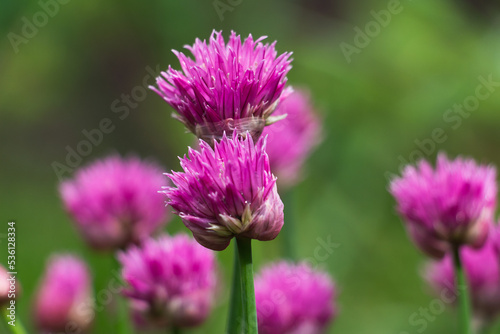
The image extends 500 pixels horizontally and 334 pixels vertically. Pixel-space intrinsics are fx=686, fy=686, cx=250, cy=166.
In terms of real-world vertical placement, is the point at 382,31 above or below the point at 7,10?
above

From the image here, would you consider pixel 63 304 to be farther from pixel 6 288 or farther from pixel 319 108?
pixel 319 108

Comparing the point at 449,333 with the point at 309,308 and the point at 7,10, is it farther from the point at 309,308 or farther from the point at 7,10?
the point at 7,10

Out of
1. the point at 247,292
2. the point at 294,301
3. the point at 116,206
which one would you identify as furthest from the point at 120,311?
the point at 247,292

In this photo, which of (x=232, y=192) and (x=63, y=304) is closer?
(x=232, y=192)

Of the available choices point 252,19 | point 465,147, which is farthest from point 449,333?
point 252,19

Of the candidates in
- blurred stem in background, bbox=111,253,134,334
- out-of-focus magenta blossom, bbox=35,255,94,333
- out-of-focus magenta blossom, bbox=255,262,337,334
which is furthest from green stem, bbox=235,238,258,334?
out-of-focus magenta blossom, bbox=35,255,94,333

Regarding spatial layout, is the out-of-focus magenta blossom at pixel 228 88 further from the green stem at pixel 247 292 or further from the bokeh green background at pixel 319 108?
the bokeh green background at pixel 319 108

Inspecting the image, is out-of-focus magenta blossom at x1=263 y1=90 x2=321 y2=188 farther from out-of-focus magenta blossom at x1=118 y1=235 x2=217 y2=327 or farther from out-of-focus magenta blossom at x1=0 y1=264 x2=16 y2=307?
out-of-focus magenta blossom at x1=0 y1=264 x2=16 y2=307

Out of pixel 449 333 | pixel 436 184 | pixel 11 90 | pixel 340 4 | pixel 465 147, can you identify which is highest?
pixel 340 4
